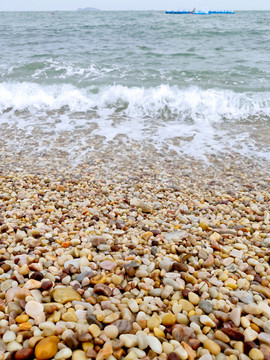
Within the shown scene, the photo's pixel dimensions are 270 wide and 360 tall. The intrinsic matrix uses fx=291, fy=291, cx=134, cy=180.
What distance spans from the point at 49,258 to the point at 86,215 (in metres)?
0.84

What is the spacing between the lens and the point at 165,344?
64.2 inches

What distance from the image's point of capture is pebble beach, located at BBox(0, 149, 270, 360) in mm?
1636

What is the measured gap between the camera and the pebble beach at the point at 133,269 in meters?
1.64

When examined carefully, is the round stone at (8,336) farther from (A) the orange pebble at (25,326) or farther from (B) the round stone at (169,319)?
(B) the round stone at (169,319)

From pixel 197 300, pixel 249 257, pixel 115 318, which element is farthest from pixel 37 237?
pixel 249 257

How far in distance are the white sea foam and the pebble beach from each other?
1.92 m

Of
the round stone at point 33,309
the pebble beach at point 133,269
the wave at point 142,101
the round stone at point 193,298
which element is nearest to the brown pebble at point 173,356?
the pebble beach at point 133,269

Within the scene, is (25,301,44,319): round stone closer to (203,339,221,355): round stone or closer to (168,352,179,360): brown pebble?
(168,352,179,360): brown pebble

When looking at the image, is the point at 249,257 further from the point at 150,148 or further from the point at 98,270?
the point at 150,148

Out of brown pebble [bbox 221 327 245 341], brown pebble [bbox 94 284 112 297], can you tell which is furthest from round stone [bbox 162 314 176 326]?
brown pebble [bbox 94 284 112 297]

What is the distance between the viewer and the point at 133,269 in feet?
7.20

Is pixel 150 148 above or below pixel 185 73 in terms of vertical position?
below

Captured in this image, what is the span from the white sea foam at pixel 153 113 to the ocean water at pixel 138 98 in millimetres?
22

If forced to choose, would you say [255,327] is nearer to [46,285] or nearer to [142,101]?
[46,285]
